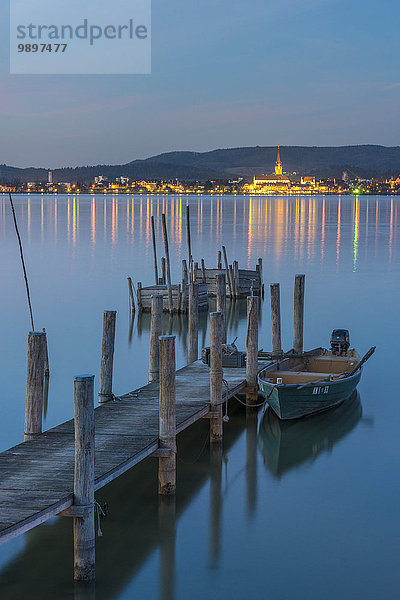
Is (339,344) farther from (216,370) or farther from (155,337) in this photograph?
(216,370)

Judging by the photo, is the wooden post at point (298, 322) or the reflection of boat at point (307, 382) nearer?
the reflection of boat at point (307, 382)

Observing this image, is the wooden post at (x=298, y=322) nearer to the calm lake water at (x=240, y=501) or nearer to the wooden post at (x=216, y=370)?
the calm lake water at (x=240, y=501)

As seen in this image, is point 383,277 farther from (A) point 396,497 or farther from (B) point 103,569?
(B) point 103,569

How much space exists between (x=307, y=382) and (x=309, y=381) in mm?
121

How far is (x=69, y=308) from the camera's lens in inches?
1259

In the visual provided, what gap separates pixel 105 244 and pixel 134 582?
2060 inches

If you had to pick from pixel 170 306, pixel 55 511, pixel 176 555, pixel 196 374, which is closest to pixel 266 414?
pixel 196 374

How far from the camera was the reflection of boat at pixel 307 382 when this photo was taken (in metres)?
16.0

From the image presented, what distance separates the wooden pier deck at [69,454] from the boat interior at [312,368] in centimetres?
170

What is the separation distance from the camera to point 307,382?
54.9 ft

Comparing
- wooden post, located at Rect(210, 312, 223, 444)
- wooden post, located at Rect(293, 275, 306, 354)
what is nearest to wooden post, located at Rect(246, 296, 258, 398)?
wooden post, located at Rect(210, 312, 223, 444)

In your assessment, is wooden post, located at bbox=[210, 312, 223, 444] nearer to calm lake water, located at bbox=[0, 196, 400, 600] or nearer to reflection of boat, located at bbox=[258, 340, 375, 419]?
calm lake water, located at bbox=[0, 196, 400, 600]

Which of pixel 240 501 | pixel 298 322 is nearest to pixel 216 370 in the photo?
pixel 240 501

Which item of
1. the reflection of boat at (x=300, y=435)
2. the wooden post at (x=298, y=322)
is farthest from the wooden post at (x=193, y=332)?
the wooden post at (x=298, y=322)
